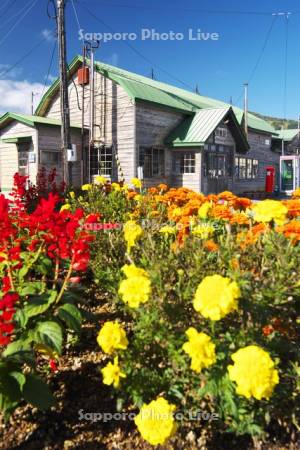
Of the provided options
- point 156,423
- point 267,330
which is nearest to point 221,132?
point 267,330

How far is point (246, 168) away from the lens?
74.5 ft

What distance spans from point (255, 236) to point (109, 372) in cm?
122

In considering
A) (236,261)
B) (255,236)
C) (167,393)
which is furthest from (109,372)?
(255,236)

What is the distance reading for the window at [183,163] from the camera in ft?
54.2

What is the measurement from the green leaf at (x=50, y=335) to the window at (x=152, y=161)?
13448mm

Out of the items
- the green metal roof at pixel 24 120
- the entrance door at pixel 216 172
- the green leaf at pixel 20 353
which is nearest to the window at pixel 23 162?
the green metal roof at pixel 24 120

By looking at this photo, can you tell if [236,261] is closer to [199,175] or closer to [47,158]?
[47,158]

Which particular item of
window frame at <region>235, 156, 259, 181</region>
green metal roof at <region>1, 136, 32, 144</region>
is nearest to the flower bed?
green metal roof at <region>1, 136, 32, 144</region>

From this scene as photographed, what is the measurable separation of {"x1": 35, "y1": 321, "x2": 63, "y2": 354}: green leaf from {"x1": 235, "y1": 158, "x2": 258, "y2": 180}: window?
67.5 feet

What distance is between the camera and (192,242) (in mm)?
2232

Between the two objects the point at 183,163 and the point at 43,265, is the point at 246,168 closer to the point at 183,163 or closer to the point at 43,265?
the point at 183,163

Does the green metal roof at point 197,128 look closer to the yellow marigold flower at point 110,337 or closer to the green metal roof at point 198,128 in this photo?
the green metal roof at point 198,128

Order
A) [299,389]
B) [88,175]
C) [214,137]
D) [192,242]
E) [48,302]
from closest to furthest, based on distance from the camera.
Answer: [299,389]
[48,302]
[192,242]
[88,175]
[214,137]

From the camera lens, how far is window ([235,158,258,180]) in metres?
21.7
